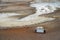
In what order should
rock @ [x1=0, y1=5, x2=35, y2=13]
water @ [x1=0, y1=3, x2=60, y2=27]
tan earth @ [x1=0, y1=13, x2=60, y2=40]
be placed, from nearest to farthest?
1. tan earth @ [x1=0, y1=13, x2=60, y2=40]
2. water @ [x1=0, y1=3, x2=60, y2=27]
3. rock @ [x1=0, y1=5, x2=35, y2=13]

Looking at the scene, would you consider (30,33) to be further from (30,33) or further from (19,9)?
(19,9)

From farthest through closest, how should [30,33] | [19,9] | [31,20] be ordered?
1. [19,9]
2. [31,20]
3. [30,33]

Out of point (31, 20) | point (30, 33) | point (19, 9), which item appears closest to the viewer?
point (30, 33)

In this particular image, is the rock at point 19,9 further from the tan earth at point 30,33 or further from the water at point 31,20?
the tan earth at point 30,33

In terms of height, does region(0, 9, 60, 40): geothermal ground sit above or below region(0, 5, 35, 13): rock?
below

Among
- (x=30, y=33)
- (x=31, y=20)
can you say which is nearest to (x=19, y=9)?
(x=31, y=20)

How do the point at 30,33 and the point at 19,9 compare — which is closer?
the point at 30,33

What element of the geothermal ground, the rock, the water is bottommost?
the geothermal ground

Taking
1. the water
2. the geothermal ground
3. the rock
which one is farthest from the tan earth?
the rock

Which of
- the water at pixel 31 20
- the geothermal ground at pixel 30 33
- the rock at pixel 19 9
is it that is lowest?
the geothermal ground at pixel 30 33

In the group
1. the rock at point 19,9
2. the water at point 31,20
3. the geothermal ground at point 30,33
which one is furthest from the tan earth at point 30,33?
the rock at point 19,9

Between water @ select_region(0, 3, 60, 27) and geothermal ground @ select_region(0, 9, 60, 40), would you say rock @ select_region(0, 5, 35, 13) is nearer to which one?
water @ select_region(0, 3, 60, 27)
